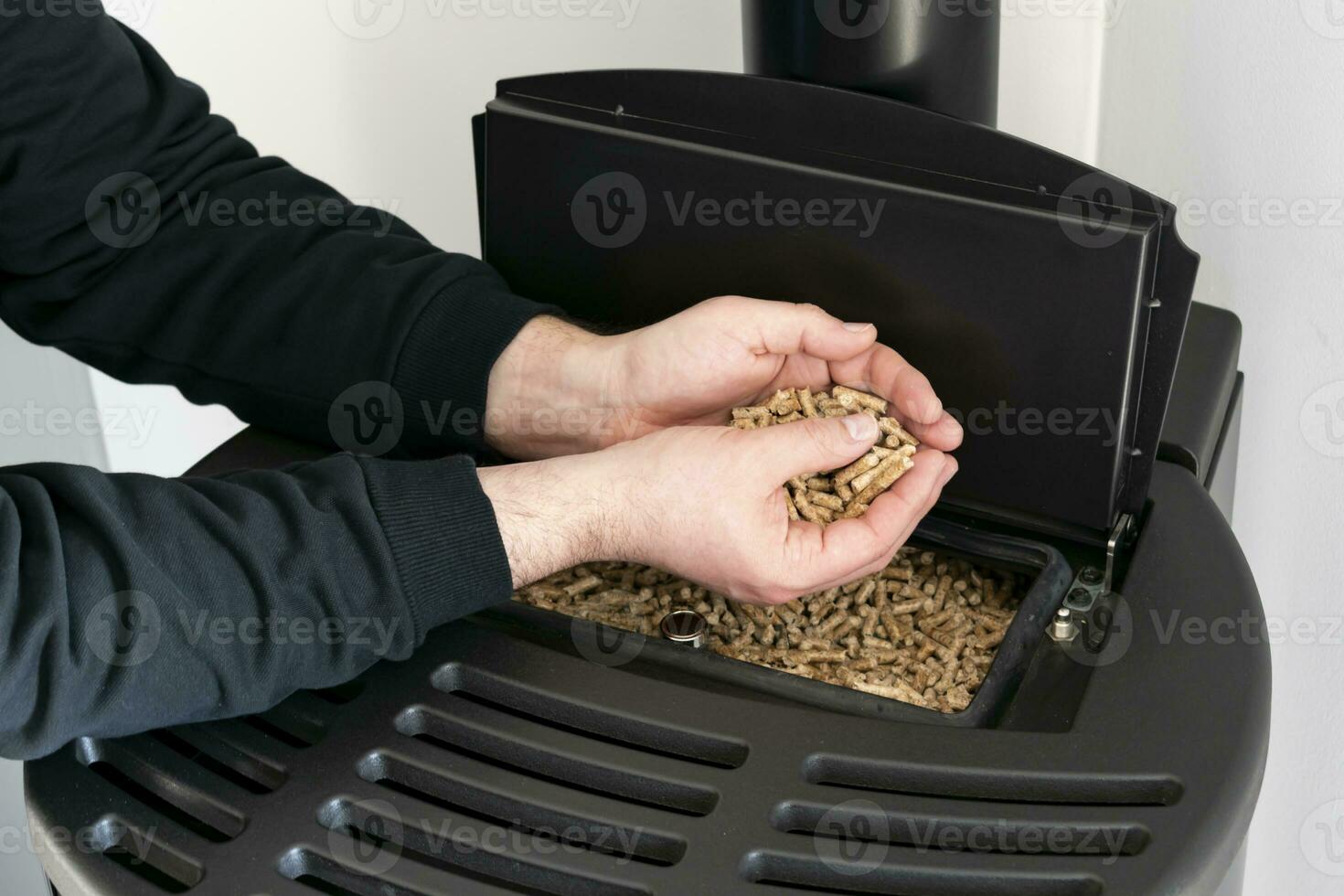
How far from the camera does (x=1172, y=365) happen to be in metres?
0.85

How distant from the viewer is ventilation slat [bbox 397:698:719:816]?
77 cm

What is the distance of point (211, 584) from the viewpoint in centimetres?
80

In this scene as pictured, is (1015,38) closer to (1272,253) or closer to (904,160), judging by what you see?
(1272,253)

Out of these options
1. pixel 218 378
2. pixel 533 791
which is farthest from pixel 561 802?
pixel 218 378

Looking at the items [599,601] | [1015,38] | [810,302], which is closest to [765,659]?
[599,601]

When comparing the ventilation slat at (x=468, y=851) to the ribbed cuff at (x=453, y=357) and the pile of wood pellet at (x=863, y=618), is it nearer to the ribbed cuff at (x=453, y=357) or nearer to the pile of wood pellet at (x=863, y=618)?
the pile of wood pellet at (x=863, y=618)

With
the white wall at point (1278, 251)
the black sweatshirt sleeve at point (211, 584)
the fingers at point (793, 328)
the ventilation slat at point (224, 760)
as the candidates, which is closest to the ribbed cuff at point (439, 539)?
the black sweatshirt sleeve at point (211, 584)

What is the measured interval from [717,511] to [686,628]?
0.09 meters

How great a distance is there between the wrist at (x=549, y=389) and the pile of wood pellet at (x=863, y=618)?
13 cm

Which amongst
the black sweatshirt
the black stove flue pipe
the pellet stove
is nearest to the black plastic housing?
the pellet stove

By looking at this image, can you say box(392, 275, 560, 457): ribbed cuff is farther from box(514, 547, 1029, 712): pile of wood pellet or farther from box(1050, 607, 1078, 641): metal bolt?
box(1050, 607, 1078, 641): metal bolt

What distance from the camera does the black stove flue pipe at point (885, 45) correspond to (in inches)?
38.6

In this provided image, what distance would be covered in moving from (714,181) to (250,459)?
16.0 inches

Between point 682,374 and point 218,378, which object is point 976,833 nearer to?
point 682,374
